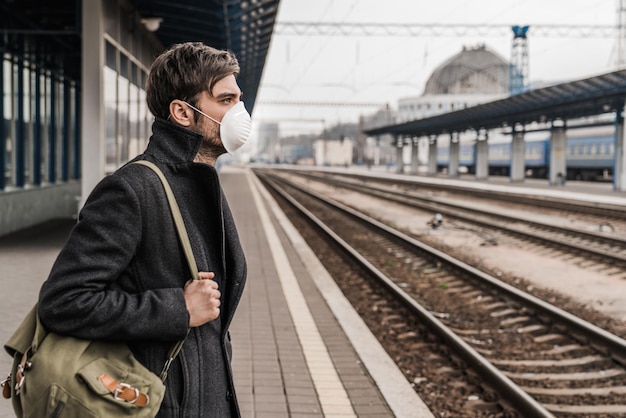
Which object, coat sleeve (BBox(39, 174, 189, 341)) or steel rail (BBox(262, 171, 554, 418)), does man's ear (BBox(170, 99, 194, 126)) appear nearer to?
coat sleeve (BBox(39, 174, 189, 341))

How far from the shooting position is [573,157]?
1575 inches

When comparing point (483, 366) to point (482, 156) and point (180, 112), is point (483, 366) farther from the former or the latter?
point (482, 156)

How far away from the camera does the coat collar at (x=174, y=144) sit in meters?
1.89

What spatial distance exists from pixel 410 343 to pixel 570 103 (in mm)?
25479

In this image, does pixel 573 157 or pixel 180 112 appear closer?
pixel 180 112

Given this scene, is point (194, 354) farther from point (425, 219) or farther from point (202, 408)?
point (425, 219)

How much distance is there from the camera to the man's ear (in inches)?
75.1

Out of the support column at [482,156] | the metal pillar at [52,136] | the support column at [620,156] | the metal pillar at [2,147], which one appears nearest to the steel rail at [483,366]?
the metal pillar at [2,147]

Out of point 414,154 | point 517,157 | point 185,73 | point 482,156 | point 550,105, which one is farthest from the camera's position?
point 414,154

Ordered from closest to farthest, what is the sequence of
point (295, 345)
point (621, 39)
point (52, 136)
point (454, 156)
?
point (295, 345) → point (52, 136) → point (621, 39) → point (454, 156)

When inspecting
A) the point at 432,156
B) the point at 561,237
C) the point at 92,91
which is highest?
the point at 92,91

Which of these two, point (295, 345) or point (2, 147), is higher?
point (2, 147)

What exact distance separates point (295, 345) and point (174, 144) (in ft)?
14.6

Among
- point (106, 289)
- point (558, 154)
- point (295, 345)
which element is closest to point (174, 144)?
point (106, 289)
